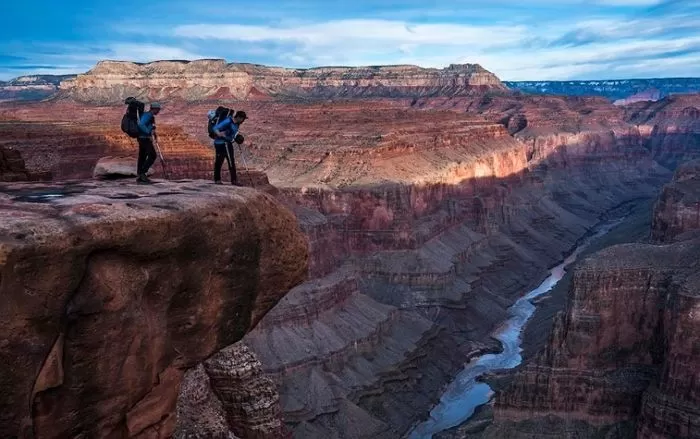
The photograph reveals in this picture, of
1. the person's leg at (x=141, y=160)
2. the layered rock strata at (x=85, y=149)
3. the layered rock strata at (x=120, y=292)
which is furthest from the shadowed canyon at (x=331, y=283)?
the person's leg at (x=141, y=160)

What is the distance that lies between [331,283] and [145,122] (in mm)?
38053

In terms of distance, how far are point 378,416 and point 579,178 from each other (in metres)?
104

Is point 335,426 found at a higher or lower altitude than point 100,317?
lower

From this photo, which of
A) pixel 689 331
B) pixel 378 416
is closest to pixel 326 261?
pixel 378 416

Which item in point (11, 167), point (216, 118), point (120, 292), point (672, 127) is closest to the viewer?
point (120, 292)

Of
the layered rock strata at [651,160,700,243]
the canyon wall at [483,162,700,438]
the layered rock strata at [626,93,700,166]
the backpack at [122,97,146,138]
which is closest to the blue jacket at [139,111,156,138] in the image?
the backpack at [122,97,146,138]

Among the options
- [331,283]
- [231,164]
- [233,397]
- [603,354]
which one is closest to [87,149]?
[331,283]

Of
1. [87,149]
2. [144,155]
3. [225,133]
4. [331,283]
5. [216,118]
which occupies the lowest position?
[331,283]

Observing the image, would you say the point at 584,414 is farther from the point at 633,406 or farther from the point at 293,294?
the point at 293,294

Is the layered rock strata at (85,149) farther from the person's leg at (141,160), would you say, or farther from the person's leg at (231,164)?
the person's leg at (141,160)

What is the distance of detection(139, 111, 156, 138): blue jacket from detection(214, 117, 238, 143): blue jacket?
191 centimetres

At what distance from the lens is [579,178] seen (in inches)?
5531

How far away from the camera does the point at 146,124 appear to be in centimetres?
1709

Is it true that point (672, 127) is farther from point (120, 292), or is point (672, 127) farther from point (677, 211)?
point (120, 292)
